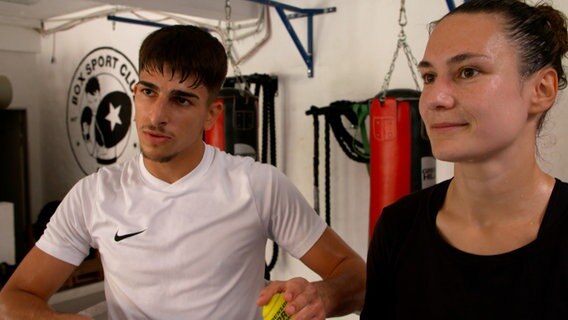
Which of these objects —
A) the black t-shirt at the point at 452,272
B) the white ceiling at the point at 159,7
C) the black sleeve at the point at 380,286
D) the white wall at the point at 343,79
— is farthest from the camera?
the white ceiling at the point at 159,7

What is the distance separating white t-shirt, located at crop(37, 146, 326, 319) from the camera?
1.37 m

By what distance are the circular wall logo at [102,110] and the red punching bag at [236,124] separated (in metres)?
1.55

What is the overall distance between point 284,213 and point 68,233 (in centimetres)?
60

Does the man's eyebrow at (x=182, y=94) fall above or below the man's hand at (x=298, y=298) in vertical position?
above

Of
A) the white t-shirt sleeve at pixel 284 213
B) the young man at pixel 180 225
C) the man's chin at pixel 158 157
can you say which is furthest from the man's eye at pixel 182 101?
the white t-shirt sleeve at pixel 284 213

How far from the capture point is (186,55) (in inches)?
54.4

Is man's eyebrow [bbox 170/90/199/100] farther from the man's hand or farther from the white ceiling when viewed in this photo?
the white ceiling

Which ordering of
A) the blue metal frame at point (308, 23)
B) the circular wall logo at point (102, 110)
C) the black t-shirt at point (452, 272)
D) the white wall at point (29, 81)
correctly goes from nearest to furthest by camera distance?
the black t-shirt at point (452, 272) → the blue metal frame at point (308, 23) → the circular wall logo at point (102, 110) → the white wall at point (29, 81)

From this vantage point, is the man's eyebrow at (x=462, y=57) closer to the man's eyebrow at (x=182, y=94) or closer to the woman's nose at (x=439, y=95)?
the woman's nose at (x=439, y=95)

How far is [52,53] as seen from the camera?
15.9ft

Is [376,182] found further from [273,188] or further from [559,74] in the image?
[559,74]

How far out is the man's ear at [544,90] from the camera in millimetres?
967

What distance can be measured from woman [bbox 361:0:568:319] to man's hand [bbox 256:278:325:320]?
0.18 metres

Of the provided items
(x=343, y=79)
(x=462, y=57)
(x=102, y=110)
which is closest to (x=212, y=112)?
(x=462, y=57)
